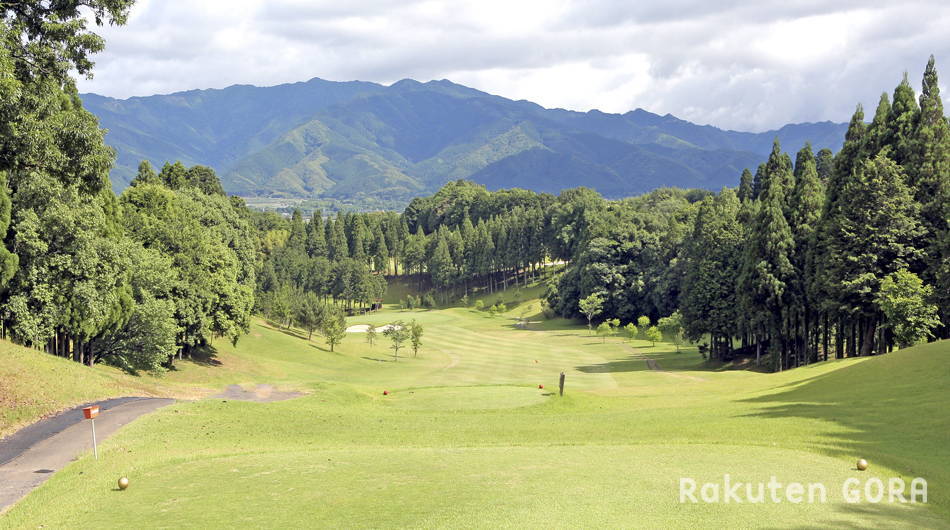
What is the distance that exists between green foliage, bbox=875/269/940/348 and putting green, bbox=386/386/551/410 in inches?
897

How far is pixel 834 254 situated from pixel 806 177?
37.1 feet

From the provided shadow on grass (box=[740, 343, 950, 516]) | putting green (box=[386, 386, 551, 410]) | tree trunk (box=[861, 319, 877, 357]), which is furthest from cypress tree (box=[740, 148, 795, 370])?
putting green (box=[386, 386, 551, 410])

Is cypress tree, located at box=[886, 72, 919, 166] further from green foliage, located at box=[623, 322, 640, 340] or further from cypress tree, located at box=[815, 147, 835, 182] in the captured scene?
cypress tree, located at box=[815, 147, 835, 182]

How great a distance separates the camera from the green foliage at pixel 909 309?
4516 centimetres

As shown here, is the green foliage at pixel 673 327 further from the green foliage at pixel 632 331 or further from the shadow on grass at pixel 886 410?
the shadow on grass at pixel 886 410

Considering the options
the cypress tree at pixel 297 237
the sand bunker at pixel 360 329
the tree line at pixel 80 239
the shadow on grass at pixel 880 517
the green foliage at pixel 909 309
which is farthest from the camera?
the cypress tree at pixel 297 237

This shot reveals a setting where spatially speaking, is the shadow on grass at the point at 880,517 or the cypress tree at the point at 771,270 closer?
the shadow on grass at the point at 880,517

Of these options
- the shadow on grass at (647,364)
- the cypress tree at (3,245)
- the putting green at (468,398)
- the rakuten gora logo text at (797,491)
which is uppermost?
the cypress tree at (3,245)

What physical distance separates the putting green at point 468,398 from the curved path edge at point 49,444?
14746 mm

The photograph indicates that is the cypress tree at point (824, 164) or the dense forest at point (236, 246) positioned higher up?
the cypress tree at point (824, 164)

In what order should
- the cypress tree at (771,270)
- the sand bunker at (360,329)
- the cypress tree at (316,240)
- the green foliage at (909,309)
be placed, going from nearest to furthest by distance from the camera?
1. the green foliage at (909,309)
2. the cypress tree at (771,270)
3. the sand bunker at (360,329)
4. the cypress tree at (316,240)

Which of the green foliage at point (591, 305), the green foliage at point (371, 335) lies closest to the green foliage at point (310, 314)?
the green foliage at point (371, 335)

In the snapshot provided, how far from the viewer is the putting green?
3984 centimetres

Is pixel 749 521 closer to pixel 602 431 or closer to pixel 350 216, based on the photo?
pixel 602 431
